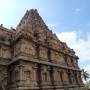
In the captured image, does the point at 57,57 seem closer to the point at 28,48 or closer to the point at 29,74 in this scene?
the point at 28,48

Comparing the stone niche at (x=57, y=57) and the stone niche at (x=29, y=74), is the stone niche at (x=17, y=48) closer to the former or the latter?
the stone niche at (x=29, y=74)

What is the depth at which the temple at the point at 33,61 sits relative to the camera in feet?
56.3

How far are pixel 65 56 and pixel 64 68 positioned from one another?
307cm

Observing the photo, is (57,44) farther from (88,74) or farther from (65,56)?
(88,74)

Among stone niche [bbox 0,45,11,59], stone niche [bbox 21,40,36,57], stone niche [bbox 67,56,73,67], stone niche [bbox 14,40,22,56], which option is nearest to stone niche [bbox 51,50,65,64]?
stone niche [bbox 67,56,73,67]

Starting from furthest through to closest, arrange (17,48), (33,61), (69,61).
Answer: (69,61), (17,48), (33,61)

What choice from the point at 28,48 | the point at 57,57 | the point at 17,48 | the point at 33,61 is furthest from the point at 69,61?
the point at 17,48

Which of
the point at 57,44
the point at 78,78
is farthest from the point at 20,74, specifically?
the point at 78,78

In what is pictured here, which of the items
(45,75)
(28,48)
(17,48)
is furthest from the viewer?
(45,75)

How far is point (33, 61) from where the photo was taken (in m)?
18.1

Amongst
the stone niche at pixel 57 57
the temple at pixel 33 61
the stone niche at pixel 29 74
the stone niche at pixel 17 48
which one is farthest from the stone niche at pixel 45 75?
the stone niche at pixel 17 48

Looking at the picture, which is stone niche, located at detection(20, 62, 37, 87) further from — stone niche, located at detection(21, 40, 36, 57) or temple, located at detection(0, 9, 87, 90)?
stone niche, located at detection(21, 40, 36, 57)

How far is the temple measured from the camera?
1717 cm

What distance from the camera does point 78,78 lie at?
85.3 ft
